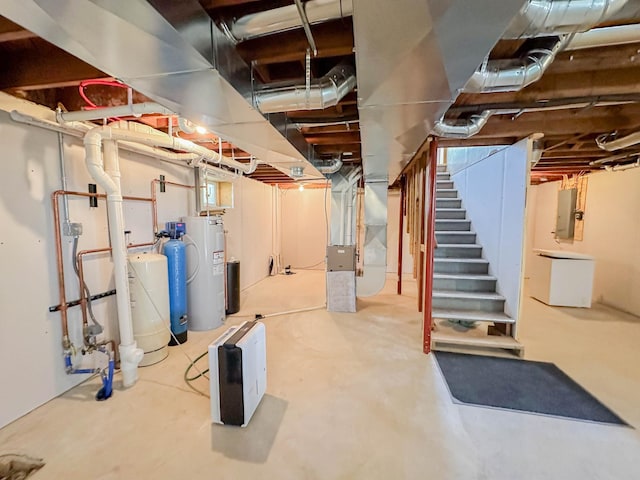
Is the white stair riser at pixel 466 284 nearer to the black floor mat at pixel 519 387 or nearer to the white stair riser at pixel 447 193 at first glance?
the black floor mat at pixel 519 387

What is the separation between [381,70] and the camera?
43.5 inches

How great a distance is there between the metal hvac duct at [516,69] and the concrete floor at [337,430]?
2.02 meters

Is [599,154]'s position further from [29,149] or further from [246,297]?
[29,149]

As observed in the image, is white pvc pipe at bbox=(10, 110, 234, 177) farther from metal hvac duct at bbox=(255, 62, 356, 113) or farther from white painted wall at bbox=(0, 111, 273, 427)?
metal hvac duct at bbox=(255, 62, 356, 113)

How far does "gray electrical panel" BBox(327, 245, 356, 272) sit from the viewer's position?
4.03 meters

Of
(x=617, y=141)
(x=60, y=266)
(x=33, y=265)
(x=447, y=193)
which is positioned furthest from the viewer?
(x=447, y=193)

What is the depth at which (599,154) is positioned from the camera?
385 cm

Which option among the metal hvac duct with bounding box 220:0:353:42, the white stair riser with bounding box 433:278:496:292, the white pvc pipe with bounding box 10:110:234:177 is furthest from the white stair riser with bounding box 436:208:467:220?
the metal hvac duct with bounding box 220:0:353:42

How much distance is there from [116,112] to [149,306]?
165cm

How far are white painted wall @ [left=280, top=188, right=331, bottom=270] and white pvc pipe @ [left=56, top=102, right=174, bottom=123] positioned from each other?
5.27 m

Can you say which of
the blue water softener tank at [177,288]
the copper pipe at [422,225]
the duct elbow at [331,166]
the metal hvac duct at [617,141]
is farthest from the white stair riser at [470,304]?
the blue water softener tank at [177,288]

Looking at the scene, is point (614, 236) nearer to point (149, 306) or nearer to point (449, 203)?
point (449, 203)

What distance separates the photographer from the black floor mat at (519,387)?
199 centimetres

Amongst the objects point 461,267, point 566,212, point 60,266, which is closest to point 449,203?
point 461,267
